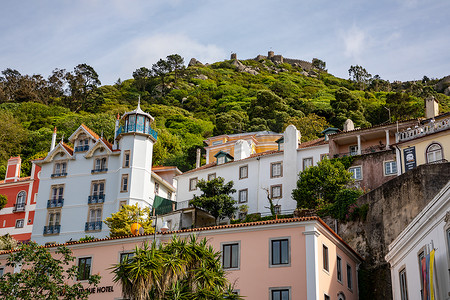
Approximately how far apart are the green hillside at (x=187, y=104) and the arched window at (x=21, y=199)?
8.75 m

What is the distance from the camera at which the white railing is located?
44938 mm

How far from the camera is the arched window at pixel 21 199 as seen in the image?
218ft

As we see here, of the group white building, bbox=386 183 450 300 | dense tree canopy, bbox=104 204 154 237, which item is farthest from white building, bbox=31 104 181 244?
white building, bbox=386 183 450 300

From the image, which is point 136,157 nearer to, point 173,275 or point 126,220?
point 126,220

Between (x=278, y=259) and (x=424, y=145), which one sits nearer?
(x=278, y=259)

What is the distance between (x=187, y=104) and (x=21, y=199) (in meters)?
64.9

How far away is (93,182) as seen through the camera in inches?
2372

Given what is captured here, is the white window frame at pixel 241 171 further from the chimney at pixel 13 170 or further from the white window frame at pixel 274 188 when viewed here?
the chimney at pixel 13 170

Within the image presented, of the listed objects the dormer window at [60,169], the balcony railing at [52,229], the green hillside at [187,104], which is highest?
the green hillside at [187,104]

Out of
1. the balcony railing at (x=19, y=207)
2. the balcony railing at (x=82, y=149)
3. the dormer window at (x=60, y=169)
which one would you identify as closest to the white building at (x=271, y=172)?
the balcony railing at (x=82, y=149)

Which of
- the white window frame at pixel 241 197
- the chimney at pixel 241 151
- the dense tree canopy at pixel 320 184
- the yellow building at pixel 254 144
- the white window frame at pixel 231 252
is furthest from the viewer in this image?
the yellow building at pixel 254 144

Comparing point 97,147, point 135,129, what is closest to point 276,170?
point 135,129

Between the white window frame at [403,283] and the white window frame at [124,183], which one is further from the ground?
the white window frame at [124,183]

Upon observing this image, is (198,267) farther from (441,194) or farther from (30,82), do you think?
(30,82)
